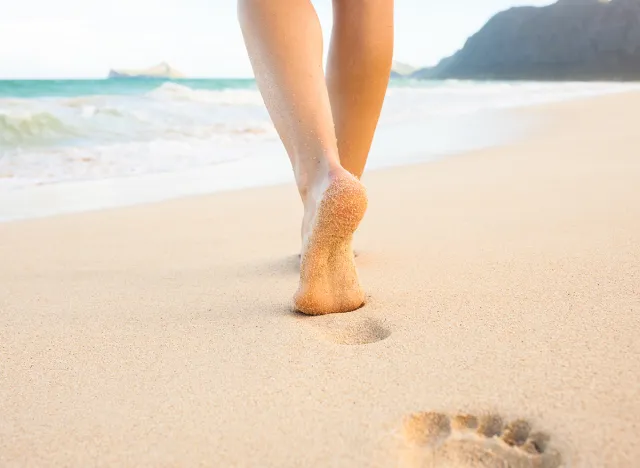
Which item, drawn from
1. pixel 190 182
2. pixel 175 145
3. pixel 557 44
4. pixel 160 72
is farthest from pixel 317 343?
pixel 557 44

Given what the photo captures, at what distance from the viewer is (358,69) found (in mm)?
1174

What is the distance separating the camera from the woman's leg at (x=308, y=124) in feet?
3.15


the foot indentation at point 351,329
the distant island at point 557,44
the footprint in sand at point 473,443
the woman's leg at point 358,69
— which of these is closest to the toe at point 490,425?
the footprint in sand at point 473,443

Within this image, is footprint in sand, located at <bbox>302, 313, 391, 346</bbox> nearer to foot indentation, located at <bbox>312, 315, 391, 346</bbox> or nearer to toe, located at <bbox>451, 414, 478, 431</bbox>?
foot indentation, located at <bbox>312, 315, 391, 346</bbox>

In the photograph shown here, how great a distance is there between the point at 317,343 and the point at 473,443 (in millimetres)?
291

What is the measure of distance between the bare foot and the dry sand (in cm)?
4

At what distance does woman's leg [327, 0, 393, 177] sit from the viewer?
1.13 meters

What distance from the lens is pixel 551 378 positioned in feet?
2.30

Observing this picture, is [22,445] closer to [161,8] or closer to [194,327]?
[194,327]

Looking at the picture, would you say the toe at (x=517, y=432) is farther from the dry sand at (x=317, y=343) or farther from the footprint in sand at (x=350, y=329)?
the footprint in sand at (x=350, y=329)

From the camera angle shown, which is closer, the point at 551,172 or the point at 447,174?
the point at 551,172

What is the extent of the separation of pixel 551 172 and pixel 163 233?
1.47 m

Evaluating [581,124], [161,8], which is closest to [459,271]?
[581,124]

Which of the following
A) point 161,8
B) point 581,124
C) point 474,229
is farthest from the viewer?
point 161,8
